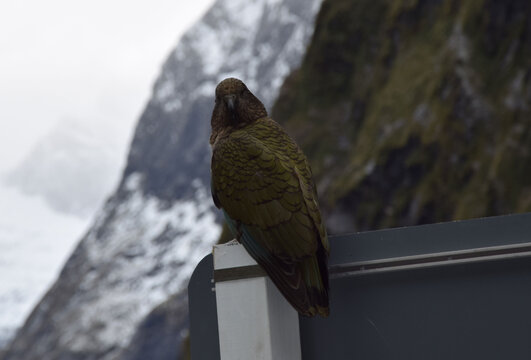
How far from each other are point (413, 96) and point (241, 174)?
49348 mm

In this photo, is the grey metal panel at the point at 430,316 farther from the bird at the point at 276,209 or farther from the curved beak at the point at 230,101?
the curved beak at the point at 230,101

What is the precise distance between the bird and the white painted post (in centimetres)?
18

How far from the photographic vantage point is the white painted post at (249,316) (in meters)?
6.56

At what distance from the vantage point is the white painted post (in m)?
6.56

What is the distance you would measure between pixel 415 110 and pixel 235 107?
46.4 meters

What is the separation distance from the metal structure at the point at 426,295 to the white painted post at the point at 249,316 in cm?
10

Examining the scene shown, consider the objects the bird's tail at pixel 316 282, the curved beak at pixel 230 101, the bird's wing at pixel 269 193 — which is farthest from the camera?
the curved beak at pixel 230 101

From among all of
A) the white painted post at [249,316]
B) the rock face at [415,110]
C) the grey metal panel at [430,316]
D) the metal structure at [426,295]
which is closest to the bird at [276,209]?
the white painted post at [249,316]

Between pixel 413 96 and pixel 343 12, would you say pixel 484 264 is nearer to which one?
pixel 413 96

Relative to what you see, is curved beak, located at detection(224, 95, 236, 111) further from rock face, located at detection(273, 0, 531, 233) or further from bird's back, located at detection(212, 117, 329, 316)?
rock face, located at detection(273, 0, 531, 233)

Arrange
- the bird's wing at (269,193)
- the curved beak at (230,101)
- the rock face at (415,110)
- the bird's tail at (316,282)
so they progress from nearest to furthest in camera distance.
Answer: the bird's tail at (316,282)
the bird's wing at (269,193)
the curved beak at (230,101)
the rock face at (415,110)

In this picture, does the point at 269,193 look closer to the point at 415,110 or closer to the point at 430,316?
the point at 430,316

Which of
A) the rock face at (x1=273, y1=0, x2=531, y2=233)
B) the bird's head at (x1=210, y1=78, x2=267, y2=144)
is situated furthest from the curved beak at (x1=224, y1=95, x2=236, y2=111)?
the rock face at (x1=273, y1=0, x2=531, y2=233)

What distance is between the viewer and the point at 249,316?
6.64 meters
